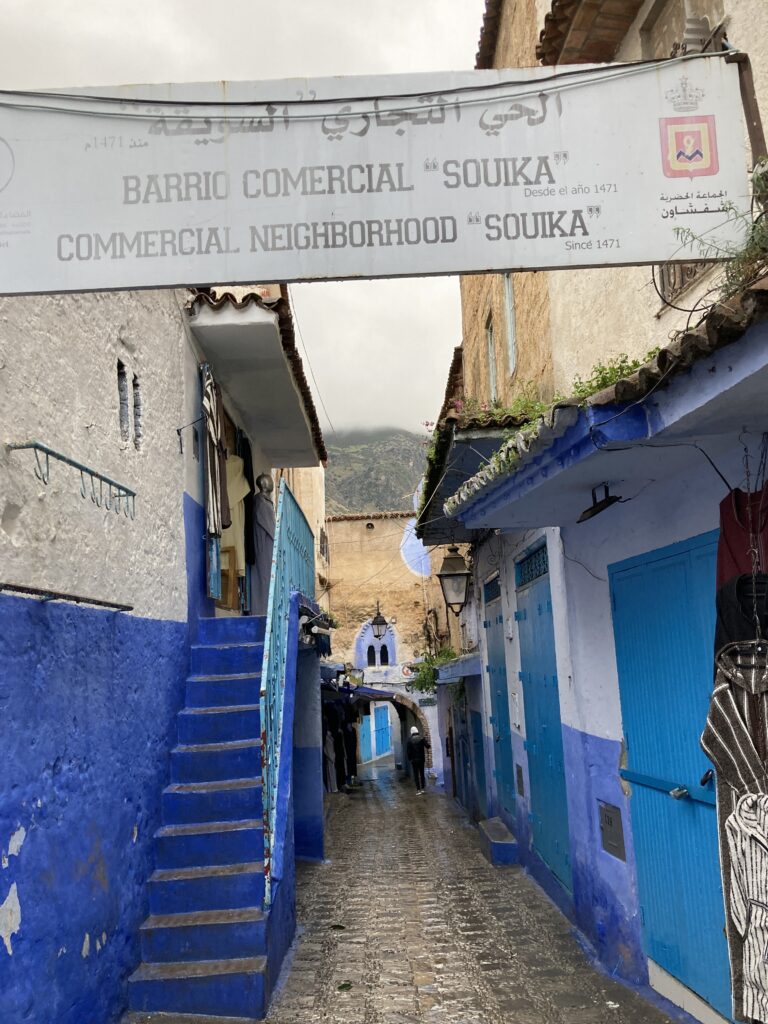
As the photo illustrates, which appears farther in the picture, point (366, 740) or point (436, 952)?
point (366, 740)

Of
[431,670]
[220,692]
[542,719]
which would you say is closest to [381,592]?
[431,670]

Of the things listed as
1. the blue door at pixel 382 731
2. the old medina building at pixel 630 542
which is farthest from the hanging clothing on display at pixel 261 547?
the blue door at pixel 382 731

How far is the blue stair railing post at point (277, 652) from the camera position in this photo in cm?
555

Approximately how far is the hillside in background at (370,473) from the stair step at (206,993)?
84.5 meters

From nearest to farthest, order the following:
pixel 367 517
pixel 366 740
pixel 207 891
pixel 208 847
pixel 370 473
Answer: pixel 207 891
pixel 208 847
pixel 367 517
pixel 366 740
pixel 370 473

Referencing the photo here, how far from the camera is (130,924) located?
5.14 meters

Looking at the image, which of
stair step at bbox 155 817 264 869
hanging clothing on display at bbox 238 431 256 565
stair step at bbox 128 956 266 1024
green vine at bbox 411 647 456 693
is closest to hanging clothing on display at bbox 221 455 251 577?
hanging clothing on display at bbox 238 431 256 565

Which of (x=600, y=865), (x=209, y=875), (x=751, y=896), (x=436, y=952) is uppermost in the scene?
(x=751, y=896)

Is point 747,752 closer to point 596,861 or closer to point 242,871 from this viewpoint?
point 596,861

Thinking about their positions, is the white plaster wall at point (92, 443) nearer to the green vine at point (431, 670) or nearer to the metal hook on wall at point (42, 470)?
the metal hook on wall at point (42, 470)

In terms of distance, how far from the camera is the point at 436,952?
247 inches

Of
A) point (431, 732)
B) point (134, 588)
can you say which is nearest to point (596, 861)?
point (134, 588)

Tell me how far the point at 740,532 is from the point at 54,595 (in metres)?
3.26

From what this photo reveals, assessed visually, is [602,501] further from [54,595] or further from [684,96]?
[54,595]
